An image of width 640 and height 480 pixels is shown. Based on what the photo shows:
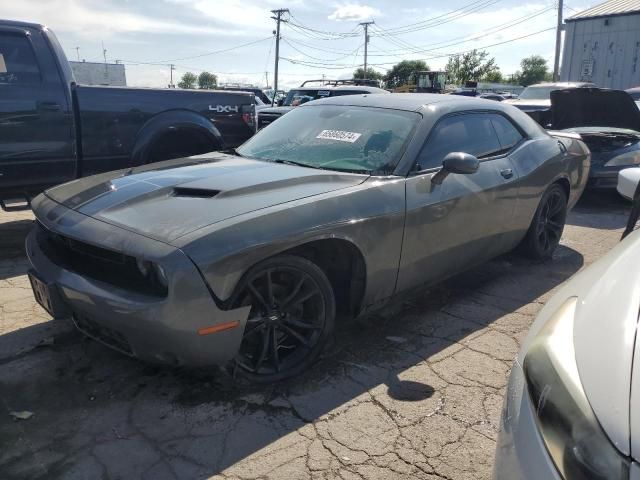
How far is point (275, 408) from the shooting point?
274 cm

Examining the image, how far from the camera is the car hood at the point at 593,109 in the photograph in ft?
26.0

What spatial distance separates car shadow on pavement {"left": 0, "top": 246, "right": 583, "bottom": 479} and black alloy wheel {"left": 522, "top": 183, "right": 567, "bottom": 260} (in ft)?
4.21

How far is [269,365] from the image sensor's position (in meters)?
2.96

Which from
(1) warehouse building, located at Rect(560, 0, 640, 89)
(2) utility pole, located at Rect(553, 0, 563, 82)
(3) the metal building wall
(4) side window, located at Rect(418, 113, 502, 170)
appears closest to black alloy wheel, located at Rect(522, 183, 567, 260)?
(4) side window, located at Rect(418, 113, 502, 170)

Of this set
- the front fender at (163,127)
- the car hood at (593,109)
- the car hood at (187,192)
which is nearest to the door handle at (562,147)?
the car hood at (187,192)

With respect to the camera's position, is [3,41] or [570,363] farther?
[3,41]

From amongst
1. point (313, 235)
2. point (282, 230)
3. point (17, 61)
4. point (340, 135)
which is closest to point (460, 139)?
point (340, 135)

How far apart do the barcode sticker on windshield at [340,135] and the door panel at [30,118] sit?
2709 mm

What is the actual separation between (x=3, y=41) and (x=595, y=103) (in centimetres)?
759

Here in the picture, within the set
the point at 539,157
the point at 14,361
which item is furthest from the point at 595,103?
the point at 14,361

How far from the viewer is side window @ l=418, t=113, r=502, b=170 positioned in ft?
11.9

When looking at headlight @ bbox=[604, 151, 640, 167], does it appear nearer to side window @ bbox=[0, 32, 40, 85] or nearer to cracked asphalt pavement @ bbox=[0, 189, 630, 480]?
cracked asphalt pavement @ bbox=[0, 189, 630, 480]

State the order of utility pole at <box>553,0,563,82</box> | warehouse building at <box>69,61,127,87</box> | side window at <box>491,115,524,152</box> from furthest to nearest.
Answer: utility pole at <box>553,0,563,82</box> < warehouse building at <box>69,61,127,87</box> < side window at <box>491,115,524,152</box>

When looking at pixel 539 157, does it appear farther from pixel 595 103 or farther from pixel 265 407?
pixel 595 103
